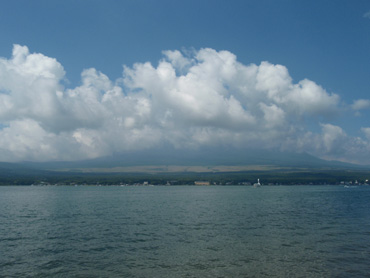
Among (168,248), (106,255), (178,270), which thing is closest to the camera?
(178,270)

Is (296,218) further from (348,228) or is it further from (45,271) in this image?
(45,271)

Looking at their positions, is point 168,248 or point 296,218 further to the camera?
point 296,218

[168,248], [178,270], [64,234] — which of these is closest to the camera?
[178,270]

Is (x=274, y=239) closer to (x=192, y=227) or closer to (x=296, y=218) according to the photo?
(x=192, y=227)

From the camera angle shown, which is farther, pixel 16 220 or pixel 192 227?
pixel 16 220

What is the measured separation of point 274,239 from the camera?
3291 cm

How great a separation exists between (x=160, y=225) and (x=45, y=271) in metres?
20.9

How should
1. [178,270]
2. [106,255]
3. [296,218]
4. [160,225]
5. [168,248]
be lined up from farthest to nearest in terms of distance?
[296,218], [160,225], [168,248], [106,255], [178,270]

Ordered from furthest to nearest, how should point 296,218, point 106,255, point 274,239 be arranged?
point 296,218, point 274,239, point 106,255

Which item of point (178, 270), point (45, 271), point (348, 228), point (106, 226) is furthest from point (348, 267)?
point (106, 226)

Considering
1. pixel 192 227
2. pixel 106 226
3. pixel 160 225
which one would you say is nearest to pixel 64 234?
pixel 106 226

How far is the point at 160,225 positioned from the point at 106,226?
7.14m

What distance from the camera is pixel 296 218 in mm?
49188

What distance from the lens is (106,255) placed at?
27.4 metres
